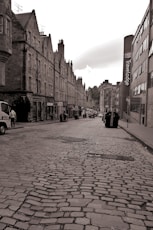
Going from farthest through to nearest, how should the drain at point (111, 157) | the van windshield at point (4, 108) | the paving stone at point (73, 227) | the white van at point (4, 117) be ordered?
the van windshield at point (4, 108) → the white van at point (4, 117) → the drain at point (111, 157) → the paving stone at point (73, 227)

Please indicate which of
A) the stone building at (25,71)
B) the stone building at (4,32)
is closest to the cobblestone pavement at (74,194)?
Result: the stone building at (4,32)

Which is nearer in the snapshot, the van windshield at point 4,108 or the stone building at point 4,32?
the van windshield at point 4,108

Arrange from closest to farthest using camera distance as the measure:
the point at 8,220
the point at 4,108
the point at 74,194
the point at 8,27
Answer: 1. the point at 8,220
2. the point at 74,194
3. the point at 4,108
4. the point at 8,27

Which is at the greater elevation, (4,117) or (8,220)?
(4,117)

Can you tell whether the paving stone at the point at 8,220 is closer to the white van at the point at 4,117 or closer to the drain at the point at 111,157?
the drain at the point at 111,157

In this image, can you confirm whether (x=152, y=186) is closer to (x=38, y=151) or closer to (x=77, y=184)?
(x=77, y=184)

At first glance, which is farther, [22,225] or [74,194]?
[74,194]

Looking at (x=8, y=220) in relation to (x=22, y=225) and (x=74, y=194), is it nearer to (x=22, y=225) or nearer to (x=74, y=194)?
(x=22, y=225)

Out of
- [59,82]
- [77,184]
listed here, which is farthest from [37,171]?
[59,82]

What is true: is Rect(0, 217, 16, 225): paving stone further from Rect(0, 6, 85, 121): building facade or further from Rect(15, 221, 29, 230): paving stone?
Rect(0, 6, 85, 121): building facade

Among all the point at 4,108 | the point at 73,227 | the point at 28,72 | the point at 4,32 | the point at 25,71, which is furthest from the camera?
the point at 28,72

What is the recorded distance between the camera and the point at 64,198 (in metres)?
4.36

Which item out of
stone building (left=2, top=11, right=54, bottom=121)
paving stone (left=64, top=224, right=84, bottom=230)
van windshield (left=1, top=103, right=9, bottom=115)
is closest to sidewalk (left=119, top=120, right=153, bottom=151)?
paving stone (left=64, top=224, right=84, bottom=230)

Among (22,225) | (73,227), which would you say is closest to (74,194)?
(73,227)
